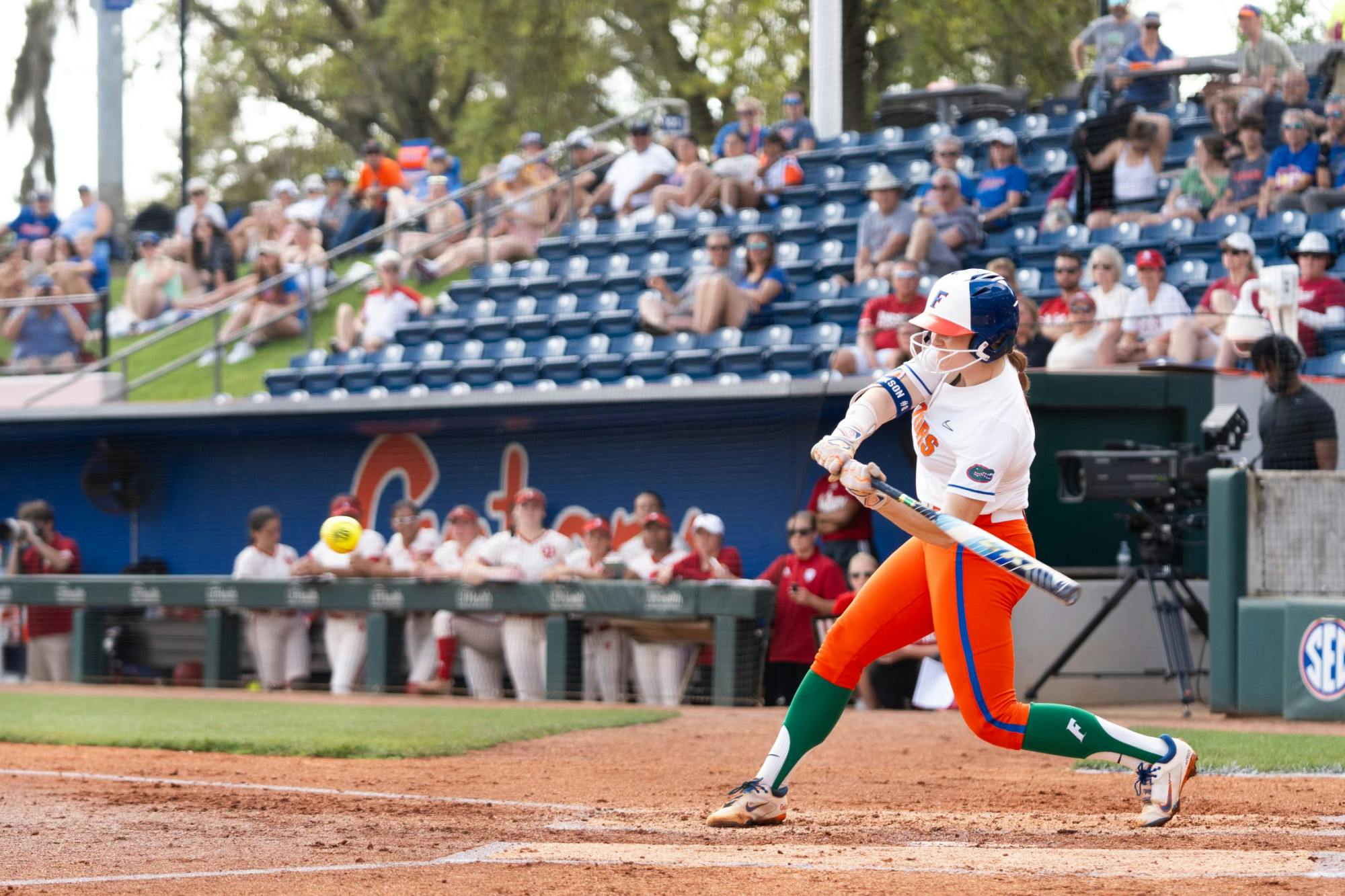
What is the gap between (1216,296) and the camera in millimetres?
11414

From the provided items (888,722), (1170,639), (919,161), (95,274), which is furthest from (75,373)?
(1170,639)

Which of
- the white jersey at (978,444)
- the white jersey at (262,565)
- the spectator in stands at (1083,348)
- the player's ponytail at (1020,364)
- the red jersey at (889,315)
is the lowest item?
the white jersey at (262,565)

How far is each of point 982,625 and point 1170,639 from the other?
18.4ft

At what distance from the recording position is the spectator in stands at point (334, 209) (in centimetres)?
1898

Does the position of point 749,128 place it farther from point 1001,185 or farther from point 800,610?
point 800,610

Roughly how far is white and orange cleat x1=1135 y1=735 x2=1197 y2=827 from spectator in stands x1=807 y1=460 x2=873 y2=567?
617 centimetres

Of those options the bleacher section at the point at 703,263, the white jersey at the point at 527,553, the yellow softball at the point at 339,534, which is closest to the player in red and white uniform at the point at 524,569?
the white jersey at the point at 527,553

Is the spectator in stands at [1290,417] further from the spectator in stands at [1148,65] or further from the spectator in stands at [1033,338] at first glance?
the spectator in stands at [1148,65]

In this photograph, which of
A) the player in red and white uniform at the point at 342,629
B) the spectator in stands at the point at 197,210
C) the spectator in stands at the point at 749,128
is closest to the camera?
the player in red and white uniform at the point at 342,629

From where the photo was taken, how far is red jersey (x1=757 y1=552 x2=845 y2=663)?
11.5 meters

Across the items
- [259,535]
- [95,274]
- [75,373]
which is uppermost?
[95,274]

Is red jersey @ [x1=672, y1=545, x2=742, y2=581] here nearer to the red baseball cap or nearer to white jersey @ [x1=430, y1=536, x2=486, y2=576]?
white jersey @ [x1=430, y1=536, x2=486, y2=576]

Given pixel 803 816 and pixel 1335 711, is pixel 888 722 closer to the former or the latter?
pixel 1335 711

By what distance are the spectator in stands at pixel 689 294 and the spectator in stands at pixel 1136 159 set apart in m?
2.89
